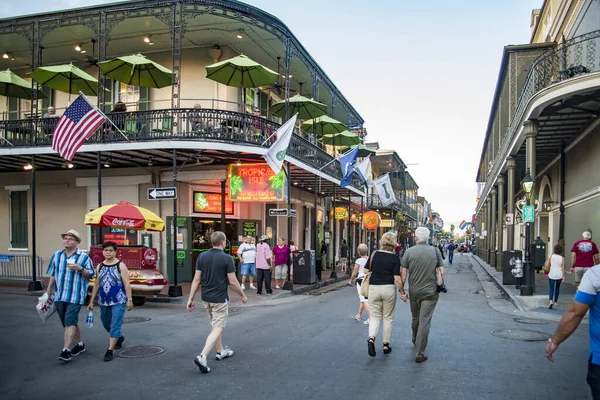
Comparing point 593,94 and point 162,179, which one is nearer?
point 593,94

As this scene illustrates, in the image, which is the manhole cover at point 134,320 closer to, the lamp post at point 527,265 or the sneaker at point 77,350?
the sneaker at point 77,350

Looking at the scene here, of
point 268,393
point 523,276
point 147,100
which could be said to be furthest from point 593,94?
point 147,100

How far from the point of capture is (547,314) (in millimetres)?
10930

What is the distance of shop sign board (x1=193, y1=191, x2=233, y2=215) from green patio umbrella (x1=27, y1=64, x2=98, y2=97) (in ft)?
16.6

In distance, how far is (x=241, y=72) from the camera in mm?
14641

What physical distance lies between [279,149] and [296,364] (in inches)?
336

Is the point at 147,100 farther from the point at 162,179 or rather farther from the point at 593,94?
the point at 593,94

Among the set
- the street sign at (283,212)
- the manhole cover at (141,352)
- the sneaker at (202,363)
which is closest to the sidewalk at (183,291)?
the street sign at (283,212)

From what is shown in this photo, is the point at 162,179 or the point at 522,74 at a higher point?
the point at 522,74

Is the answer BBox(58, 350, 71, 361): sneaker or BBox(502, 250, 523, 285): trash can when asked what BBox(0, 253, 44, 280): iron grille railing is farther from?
BBox(502, 250, 523, 285): trash can

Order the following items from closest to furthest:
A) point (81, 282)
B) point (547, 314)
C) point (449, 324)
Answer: point (81, 282) < point (449, 324) < point (547, 314)

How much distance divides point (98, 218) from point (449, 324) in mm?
8937

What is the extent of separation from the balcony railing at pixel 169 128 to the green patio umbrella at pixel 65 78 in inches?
48.7

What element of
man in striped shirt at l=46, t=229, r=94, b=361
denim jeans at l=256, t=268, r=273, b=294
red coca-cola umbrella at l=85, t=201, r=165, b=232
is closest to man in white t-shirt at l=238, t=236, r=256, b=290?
denim jeans at l=256, t=268, r=273, b=294
